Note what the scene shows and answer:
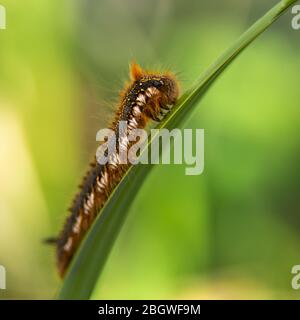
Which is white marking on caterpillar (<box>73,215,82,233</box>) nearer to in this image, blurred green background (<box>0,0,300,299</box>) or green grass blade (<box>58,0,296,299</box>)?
green grass blade (<box>58,0,296,299</box>)

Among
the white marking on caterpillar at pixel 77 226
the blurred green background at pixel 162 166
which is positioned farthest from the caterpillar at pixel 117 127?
the blurred green background at pixel 162 166

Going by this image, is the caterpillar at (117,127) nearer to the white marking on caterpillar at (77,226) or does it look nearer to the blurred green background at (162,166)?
the white marking on caterpillar at (77,226)

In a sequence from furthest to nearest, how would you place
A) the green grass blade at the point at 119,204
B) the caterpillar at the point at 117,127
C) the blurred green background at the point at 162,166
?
the blurred green background at the point at 162,166 < the caterpillar at the point at 117,127 < the green grass blade at the point at 119,204

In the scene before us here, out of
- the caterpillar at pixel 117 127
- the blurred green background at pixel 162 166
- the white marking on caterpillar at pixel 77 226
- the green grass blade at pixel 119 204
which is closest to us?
the green grass blade at pixel 119 204
